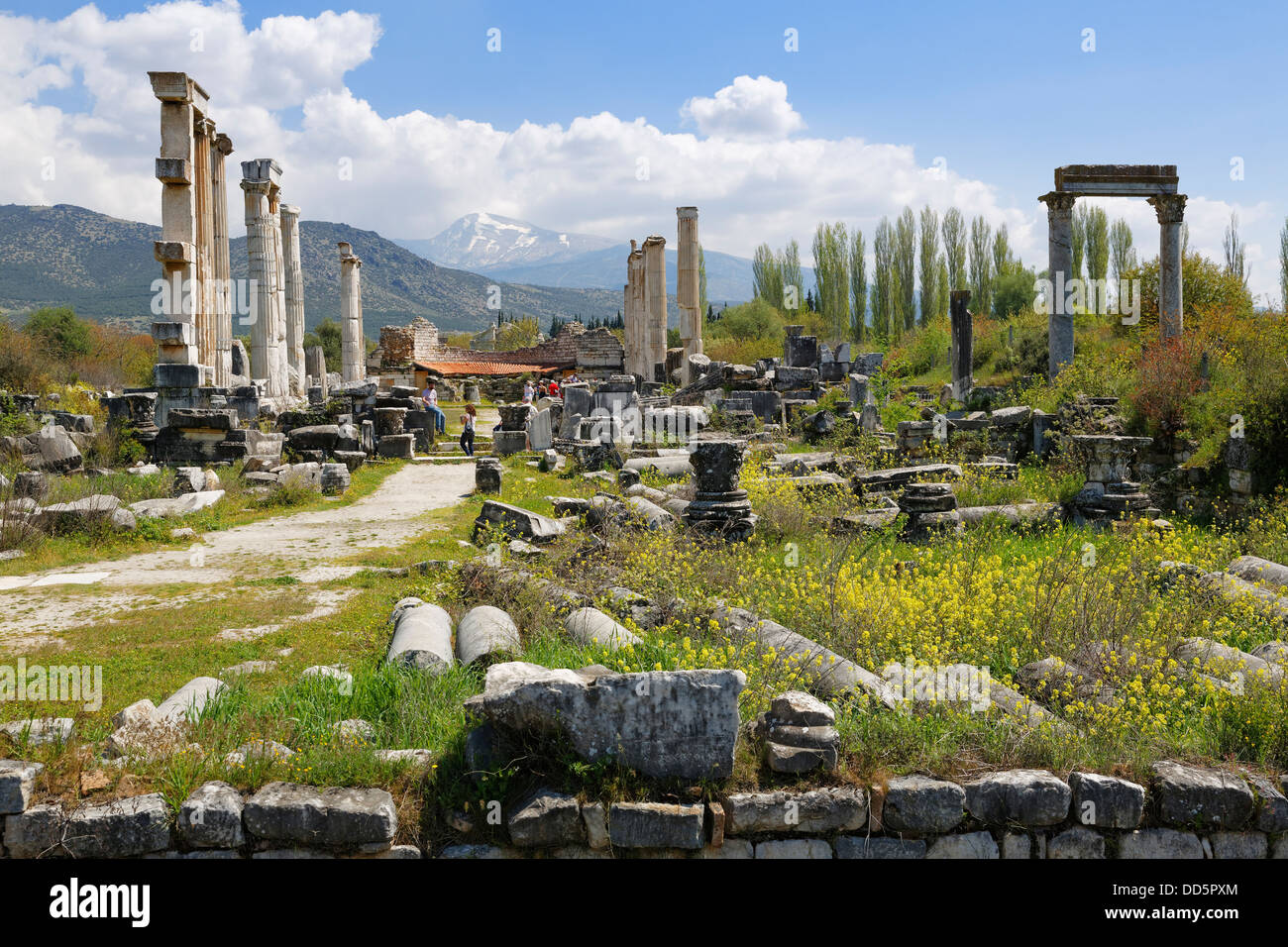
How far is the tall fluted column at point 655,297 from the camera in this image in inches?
1422

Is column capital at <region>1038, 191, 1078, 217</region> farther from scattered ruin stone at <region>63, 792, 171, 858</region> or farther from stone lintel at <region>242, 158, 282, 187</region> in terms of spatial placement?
scattered ruin stone at <region>63, 792, 171, 858</region>

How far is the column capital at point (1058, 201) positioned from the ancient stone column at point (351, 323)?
24.1m

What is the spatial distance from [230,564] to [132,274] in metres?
121

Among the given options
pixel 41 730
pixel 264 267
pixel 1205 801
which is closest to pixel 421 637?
pixel 41 730

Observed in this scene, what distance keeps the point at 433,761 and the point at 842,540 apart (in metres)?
6.38

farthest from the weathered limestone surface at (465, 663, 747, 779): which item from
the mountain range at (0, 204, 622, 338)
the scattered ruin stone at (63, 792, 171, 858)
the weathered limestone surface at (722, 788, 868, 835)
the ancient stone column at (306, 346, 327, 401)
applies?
the mountain range at (0, 204, 622, 338)

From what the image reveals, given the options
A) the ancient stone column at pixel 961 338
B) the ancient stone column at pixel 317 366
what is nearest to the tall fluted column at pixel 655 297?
the ancient stone column at pixel 961 338

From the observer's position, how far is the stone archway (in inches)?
836

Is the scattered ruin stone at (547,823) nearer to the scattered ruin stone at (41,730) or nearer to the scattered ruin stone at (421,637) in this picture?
the scattered ruin stone at (421,637)

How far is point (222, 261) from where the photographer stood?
78.9 ft

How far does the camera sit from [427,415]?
2231 cm

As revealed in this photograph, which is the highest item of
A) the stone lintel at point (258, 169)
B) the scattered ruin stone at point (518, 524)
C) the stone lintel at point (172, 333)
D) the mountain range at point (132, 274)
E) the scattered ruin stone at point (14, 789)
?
the mountain range at point (132, 274)

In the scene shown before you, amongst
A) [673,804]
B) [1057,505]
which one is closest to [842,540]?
[1057,505]
